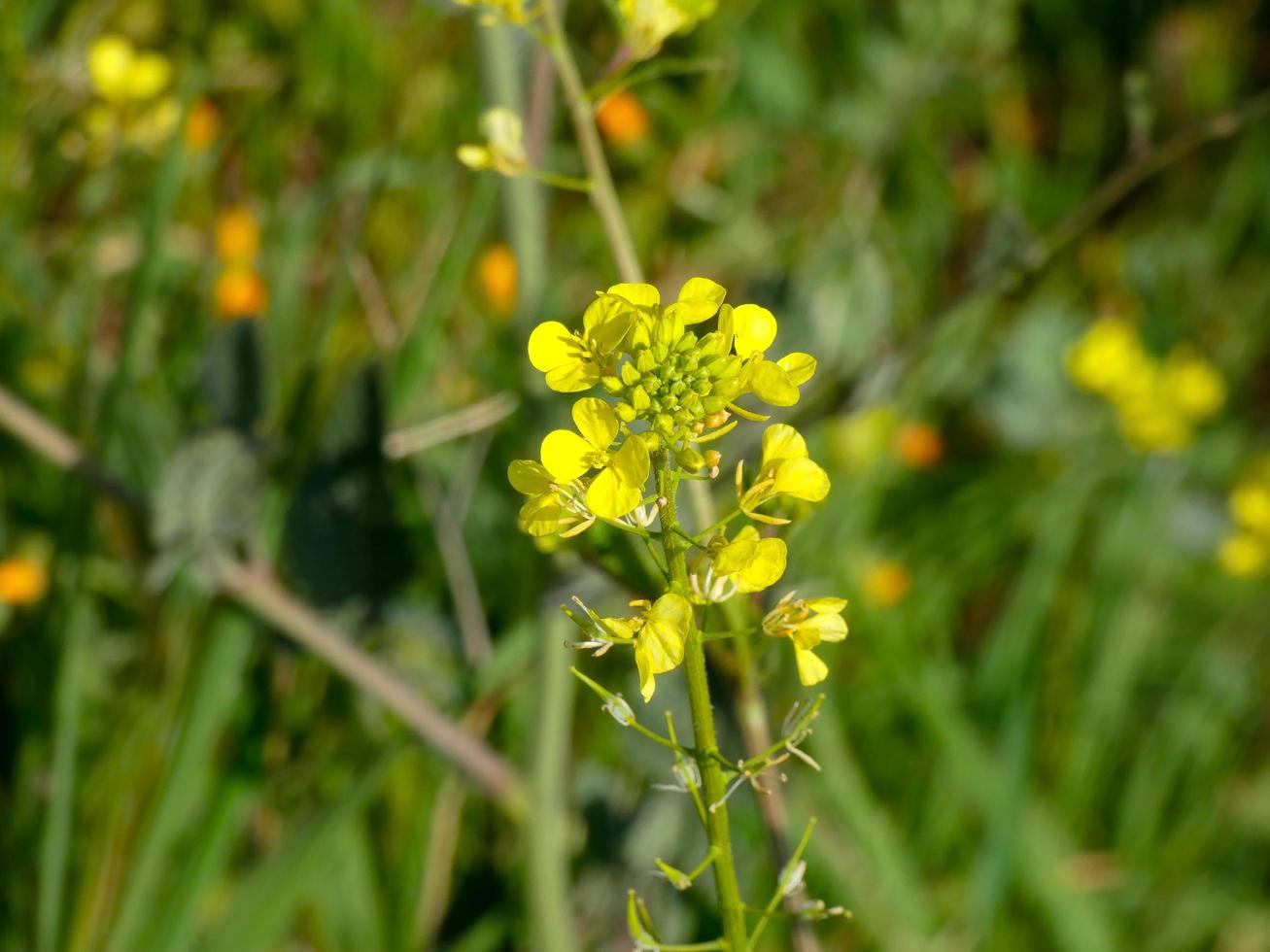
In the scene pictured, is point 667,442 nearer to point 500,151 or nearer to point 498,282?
point 500,151

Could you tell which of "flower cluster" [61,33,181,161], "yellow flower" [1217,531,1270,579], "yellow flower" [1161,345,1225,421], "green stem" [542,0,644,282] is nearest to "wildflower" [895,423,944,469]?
A: "yellow flower" [1161,345,1225,421]

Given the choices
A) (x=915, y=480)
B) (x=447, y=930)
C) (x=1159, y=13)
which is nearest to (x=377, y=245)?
(x=915, y=480)

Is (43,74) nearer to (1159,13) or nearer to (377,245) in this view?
(377,245)

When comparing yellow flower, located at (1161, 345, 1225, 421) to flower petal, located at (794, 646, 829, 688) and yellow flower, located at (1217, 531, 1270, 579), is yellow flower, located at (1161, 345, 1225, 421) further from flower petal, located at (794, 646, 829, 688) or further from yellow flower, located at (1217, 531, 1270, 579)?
flower petal, located at (794, 646, 829, 688)

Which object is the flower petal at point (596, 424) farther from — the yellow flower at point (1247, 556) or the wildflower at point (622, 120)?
the yellow flower at point (1247, 556)

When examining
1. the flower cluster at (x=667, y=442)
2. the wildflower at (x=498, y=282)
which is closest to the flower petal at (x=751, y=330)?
the flower cluster at (x=667, y=442)

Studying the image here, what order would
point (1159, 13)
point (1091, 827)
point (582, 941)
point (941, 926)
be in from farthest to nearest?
point (1159, 13), point (1091, 827), point (941, 926), point (582, 941)
